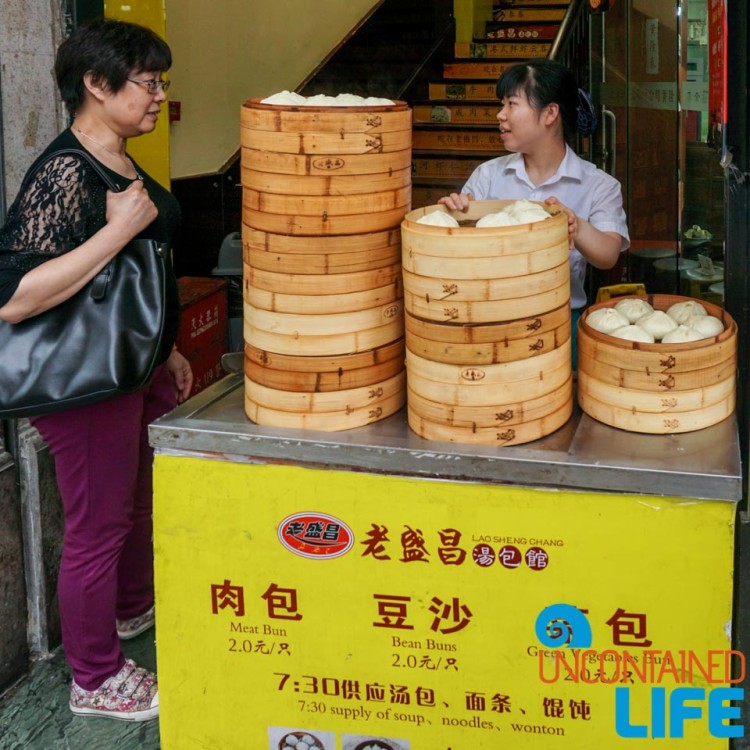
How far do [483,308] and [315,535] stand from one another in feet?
2.35

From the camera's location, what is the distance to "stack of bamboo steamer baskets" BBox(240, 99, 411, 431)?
2.49 meters

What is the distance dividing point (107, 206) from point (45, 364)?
0.47m

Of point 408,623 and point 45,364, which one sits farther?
point 45,364

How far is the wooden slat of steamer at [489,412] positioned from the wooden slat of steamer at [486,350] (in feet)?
0.37

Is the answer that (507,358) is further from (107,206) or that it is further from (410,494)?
(107,206)

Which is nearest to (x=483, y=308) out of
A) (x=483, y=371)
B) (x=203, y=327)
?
(x=483, y=371)

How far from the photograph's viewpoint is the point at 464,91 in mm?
10398

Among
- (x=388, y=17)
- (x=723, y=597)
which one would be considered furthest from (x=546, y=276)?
(x=388, y=17)

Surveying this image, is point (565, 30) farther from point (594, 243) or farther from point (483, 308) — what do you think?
point (483, 308)

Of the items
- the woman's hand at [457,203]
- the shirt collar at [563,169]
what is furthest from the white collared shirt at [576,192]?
the woman's hand at [457,203]

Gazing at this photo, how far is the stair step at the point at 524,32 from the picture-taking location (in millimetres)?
10914

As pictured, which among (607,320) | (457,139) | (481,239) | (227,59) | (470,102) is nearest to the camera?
(481,239)

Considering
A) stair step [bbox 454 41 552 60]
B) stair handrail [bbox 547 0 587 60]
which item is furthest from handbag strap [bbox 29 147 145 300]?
stair step [bbox 454 41 552 60]

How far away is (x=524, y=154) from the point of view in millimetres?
3541
